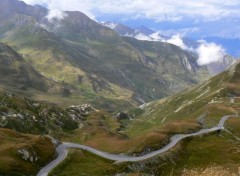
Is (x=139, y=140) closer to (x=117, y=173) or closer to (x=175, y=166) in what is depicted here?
(x=175, y=166)

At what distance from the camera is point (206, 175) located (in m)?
44.0

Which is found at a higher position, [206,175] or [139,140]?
[206,175]

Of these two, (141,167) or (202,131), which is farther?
(202,131)

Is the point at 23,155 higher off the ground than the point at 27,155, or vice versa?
the point at 23,155

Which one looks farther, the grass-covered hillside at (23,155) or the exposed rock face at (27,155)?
the exposed rock face at (27,155)

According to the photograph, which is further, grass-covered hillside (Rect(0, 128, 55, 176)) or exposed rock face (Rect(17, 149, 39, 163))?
exposed rock face (Rect(17, 149, 39, 163))

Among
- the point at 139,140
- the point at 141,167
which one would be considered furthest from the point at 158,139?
the point at 141,167

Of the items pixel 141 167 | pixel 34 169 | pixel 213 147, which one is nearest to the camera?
pixel 34 169

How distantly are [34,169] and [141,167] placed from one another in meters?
32.6

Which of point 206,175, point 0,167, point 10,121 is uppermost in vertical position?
point 206,175

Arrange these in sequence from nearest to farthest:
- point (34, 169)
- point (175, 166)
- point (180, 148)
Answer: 1. point (34, 169)
2. point (175, 166)
3. point (180, 148)

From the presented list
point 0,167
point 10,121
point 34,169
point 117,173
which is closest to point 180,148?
point 117,173

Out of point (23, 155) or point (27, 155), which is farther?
point (27, 155)

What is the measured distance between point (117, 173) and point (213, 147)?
2317 inches
